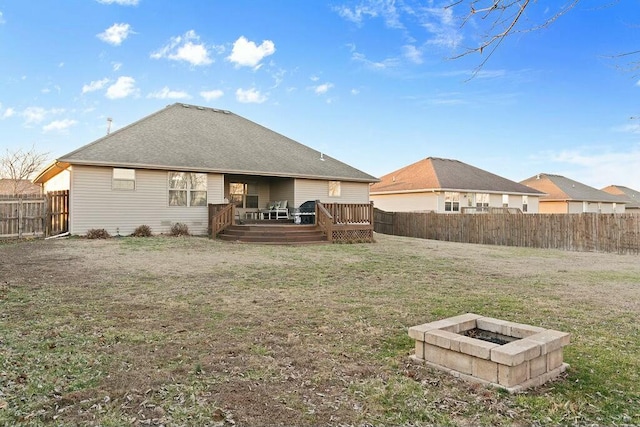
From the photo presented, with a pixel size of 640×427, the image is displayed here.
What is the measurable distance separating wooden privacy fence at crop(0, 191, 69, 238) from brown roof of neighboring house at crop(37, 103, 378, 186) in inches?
90.5

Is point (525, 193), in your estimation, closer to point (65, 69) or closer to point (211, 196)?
point (211, 196)

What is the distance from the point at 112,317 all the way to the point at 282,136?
19.4m

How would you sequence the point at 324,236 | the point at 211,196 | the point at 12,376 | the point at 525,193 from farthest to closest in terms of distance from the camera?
the point at 525,193 < the point at 211,196 < the point at 324,236 < the point at 12,376

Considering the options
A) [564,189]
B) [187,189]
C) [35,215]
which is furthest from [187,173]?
[564,189]

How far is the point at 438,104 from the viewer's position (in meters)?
20.6

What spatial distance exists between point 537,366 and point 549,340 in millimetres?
267

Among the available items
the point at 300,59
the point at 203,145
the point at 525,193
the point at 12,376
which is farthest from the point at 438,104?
the point at 12,376

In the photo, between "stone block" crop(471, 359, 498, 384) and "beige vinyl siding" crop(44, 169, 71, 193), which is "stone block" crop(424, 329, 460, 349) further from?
"beige vinyl siding" crop(44, 169, 71, 193)

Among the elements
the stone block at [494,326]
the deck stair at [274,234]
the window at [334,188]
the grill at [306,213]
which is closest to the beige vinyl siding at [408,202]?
the window at [334,188]

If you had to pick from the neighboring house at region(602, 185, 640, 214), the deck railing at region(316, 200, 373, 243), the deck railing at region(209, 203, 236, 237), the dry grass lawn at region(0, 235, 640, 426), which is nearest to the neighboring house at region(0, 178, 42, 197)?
the deck railing at region(209, 203, 236, 237)

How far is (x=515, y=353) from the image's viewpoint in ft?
10.8

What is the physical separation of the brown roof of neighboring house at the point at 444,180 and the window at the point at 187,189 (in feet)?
46.9

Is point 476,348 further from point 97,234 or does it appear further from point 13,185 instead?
point 13,185

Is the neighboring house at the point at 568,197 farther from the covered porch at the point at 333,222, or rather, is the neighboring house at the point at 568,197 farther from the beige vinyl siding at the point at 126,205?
the beige vinyl siding at the point at 126,205
